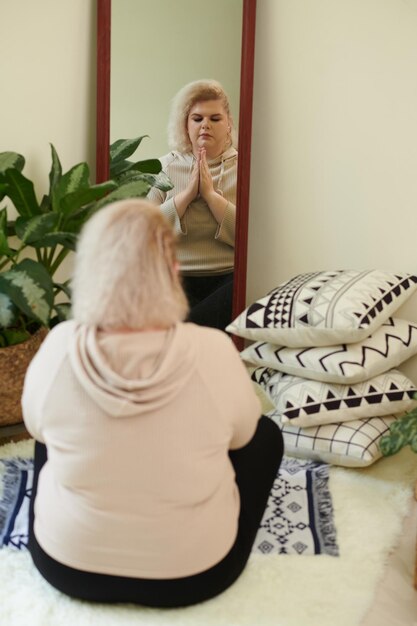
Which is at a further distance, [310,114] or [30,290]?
[310,114]

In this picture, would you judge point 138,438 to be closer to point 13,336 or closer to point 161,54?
point 13,336

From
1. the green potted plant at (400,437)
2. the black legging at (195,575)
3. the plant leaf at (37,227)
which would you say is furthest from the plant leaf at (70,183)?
the green potted plant at (400,437)

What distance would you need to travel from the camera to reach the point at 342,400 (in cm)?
233

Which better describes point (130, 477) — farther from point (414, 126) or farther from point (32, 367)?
point (414, 126)

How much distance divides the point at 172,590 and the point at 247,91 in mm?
1867

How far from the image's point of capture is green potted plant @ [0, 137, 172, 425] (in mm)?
2191

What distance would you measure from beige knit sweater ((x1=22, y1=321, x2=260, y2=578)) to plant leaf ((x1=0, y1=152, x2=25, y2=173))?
1008 mm

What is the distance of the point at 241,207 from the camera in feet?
9.57

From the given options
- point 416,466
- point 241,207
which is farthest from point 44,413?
point 241,207

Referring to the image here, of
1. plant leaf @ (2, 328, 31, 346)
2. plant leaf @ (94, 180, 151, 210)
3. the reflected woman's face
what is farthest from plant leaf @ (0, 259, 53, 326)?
the reflected woman's face

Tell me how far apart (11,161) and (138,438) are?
126cm

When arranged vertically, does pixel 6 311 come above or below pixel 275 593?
above

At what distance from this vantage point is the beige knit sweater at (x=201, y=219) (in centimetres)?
286

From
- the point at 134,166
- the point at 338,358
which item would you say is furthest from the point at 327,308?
the point at 134,166
